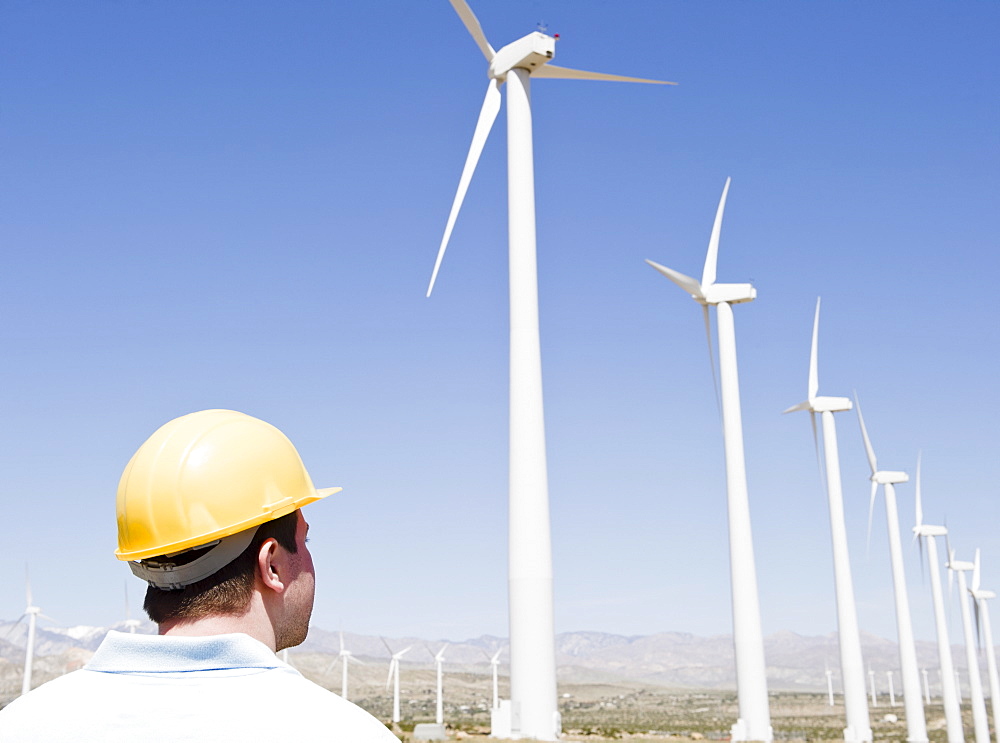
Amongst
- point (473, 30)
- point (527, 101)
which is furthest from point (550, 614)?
point (473, 30)

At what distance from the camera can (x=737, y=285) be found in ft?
149

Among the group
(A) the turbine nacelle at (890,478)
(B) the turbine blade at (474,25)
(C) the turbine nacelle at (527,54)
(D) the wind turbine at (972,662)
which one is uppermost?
(B) the turbine blade at (474,25)

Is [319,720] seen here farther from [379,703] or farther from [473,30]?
[379,703]

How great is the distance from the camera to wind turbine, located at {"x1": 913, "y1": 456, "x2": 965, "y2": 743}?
73.1 metres

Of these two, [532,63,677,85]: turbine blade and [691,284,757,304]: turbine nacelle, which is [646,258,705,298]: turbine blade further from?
[532,63,677,85]: turbine blade

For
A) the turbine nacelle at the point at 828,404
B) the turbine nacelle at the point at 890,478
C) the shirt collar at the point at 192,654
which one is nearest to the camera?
the shirt collar at the point at 192,654

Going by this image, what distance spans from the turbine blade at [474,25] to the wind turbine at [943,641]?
61.2 meters

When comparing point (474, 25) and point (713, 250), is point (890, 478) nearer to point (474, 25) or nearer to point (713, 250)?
point (713, 250)

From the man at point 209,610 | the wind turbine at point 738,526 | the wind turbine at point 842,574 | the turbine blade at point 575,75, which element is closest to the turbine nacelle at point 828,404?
the wind turbine at point 842,574

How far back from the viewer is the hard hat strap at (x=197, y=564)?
2668 millimetres

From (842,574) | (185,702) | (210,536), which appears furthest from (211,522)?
(842,574)

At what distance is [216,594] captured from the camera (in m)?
2.69

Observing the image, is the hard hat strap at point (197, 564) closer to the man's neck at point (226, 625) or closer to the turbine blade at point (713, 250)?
the man's neck at point (226, 625)

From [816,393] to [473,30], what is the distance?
121 feet
